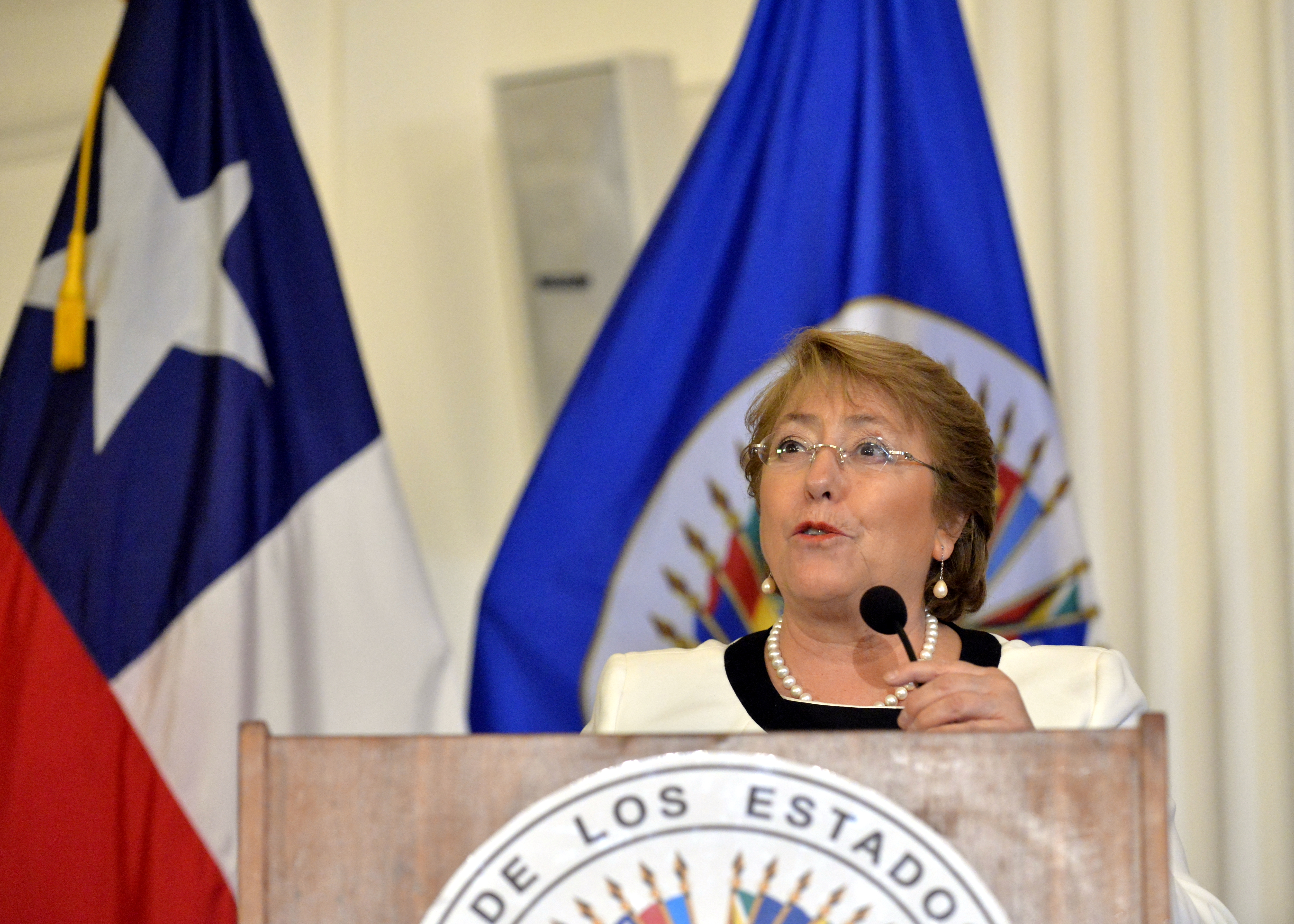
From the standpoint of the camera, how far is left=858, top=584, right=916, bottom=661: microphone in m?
1.28

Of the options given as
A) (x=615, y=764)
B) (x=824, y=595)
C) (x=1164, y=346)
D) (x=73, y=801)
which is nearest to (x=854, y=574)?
(x=824, y=595)

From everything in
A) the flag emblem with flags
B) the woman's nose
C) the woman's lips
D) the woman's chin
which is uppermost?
the flag emblem with flags

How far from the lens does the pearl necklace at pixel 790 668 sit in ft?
5.17

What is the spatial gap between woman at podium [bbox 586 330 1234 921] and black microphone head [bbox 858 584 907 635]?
23 centimetres

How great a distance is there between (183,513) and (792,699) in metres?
1.30

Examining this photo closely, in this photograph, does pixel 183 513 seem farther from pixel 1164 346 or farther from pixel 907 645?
pixel 1164 346

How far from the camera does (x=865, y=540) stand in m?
1.59

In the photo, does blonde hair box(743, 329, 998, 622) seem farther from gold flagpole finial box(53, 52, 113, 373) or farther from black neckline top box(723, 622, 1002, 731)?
gold flagpole finial box(53, 52, 113, 373)

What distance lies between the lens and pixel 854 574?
5.16ft

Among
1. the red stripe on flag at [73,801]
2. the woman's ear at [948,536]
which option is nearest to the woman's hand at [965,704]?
the woman's ear at [948,536]

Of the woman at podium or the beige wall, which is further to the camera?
the beige wall

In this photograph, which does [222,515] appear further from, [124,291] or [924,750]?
[924,750]

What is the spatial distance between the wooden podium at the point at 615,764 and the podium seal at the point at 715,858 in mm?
18

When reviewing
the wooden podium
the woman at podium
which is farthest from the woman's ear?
the wooden podium
